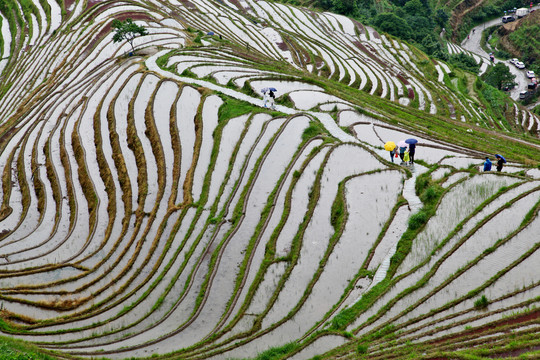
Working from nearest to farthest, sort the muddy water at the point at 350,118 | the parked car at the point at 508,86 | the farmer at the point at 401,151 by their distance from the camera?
the farmer at the point at 401,151 < the muddy water at the point at 350,118 < the parked car at the point at 508,86

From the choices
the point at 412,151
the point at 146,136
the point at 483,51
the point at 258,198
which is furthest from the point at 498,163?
the point at 483,51

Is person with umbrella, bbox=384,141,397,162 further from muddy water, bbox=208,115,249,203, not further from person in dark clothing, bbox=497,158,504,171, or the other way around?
muddy water, bbox=208,115,249,203

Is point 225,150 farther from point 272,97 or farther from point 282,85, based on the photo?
point 282,85

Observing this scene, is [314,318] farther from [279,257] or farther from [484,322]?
[484,322]

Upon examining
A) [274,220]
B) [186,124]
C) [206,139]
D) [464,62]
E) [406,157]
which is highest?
[464,62]

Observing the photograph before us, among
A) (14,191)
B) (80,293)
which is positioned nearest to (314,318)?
(80,293)

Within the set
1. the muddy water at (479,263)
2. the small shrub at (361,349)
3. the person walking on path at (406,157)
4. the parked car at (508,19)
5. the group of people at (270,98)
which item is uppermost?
the parked car at (508,19)

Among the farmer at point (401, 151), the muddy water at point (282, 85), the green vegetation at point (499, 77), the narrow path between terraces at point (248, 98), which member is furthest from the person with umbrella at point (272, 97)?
the green vegetation at point (499, 77)

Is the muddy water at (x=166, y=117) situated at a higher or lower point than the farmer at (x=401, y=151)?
higher

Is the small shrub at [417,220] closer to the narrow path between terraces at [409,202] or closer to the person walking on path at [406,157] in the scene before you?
the narrow path between terraces at [409,202]

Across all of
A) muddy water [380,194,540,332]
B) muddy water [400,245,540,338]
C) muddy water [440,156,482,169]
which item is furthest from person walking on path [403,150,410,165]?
muddy water [400,245,540,338]
